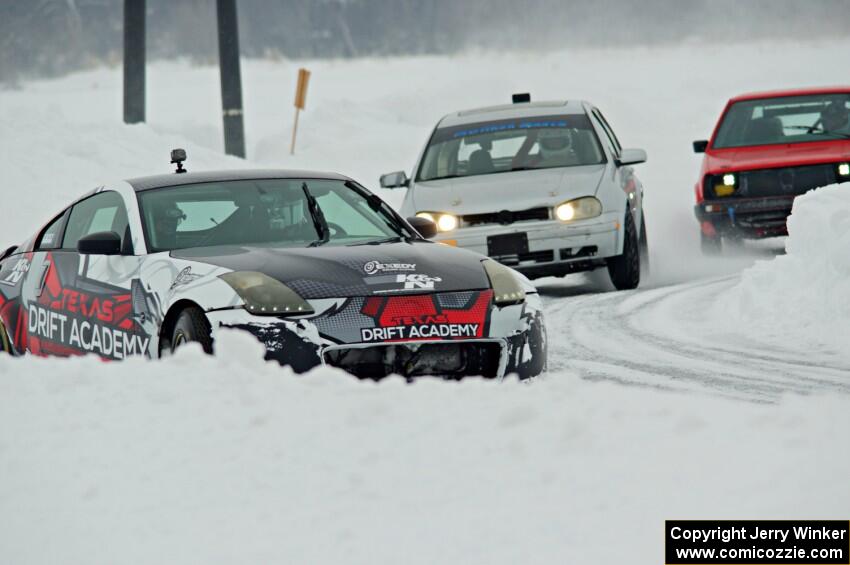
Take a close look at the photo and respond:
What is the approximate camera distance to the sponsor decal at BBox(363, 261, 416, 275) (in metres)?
5.82

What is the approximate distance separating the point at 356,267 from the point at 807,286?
4189mm

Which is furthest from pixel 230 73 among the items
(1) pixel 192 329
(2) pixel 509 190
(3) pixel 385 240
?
(1) pixel 192 329

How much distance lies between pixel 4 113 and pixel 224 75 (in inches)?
141

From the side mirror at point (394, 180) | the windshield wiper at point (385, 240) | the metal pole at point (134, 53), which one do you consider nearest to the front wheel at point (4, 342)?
the windshield wiper at point (385, 240)

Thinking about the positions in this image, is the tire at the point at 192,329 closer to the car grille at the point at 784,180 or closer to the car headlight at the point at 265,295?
the car headlight at the point at 265,295

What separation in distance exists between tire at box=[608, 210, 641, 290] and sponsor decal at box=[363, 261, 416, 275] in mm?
5336

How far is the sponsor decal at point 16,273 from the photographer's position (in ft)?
23.5

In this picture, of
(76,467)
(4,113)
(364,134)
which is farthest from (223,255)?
(364,134)

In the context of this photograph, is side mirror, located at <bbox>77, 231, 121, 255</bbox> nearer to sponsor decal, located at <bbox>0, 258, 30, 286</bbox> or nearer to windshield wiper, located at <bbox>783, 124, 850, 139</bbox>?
sponsor decal, located at <bbox>0, 258, 30, 286</bbox>

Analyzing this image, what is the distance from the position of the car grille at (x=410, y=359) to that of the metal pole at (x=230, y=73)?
17059mm

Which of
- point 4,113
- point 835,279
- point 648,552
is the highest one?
point 4,113

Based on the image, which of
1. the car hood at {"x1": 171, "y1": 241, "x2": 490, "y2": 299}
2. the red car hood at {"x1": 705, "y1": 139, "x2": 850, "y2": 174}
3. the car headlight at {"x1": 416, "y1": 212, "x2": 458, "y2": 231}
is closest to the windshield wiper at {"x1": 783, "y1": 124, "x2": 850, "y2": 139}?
the red car hood at {"x1": 705, "y1": 139, "x2": 850, "y2": 174}

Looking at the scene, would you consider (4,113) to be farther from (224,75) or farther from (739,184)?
(739,184)

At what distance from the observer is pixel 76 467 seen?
4105mm
